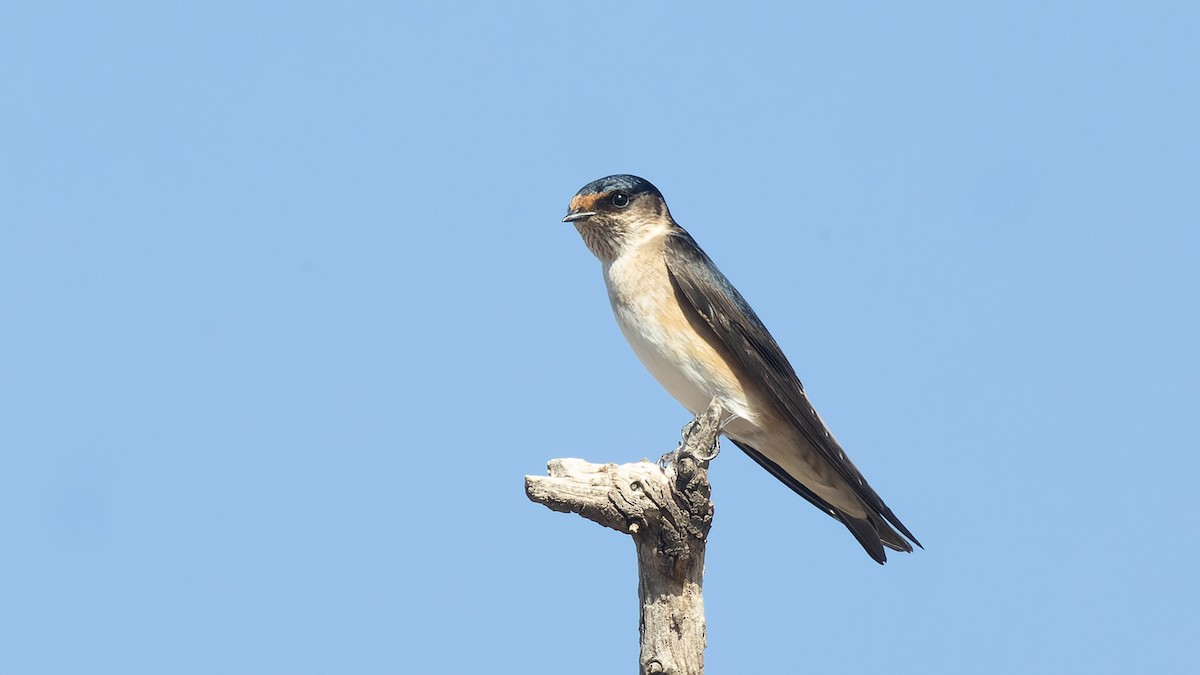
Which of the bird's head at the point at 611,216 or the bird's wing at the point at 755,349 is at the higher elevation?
the bird's head at the point at 611,216

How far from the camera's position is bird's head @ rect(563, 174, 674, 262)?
8.55 metres

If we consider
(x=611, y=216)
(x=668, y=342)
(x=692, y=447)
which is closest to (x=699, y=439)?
(x=692, y=447)

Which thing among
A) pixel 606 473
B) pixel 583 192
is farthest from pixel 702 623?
pixel 583 192

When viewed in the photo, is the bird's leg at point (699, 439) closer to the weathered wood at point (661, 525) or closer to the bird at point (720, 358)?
the weathered wood at point (661, 525)

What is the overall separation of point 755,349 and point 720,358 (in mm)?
230

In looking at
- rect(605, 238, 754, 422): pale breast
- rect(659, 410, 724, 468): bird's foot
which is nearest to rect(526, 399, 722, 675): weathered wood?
rect(659, 410, 724, 468): bird's foot

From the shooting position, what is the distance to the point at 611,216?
8.56 metres

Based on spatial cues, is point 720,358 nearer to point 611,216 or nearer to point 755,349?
point 755,349

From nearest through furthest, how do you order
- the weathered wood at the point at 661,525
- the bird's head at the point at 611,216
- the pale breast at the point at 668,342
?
the weathered wood at the point at 661,525
the pale breast at the point at 668,342
the bird's head at the point at 611,216

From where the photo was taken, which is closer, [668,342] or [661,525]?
[661,525]

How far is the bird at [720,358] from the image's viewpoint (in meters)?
8.12

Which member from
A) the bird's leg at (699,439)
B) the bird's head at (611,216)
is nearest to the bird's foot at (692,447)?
the bird's leg at (699,439)

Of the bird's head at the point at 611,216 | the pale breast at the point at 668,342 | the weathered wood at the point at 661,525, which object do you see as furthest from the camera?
the bird's head at the point at 611,216

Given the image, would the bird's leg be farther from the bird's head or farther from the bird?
the bird's head
